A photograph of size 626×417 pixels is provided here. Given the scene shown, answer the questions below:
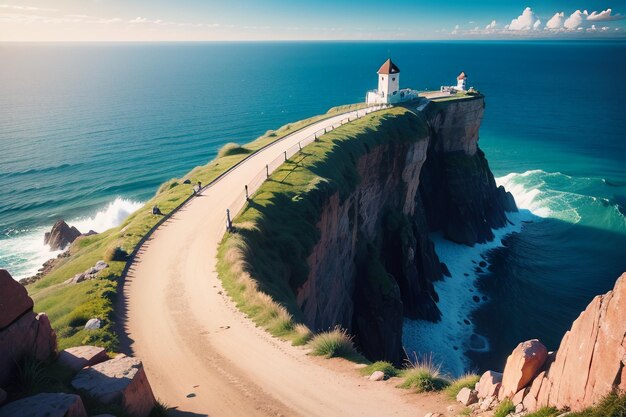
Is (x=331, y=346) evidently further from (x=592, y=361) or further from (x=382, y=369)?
(x=592, y=361)

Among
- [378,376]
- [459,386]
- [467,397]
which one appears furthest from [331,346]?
[467,397]

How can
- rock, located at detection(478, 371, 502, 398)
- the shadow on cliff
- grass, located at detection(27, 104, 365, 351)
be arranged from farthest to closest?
the shadow on cliff < grass, located at detection(27, 104, 365, 351) < rock, located at detection(478, 371, 502, 398)

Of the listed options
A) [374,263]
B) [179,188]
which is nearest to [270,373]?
[179,188]

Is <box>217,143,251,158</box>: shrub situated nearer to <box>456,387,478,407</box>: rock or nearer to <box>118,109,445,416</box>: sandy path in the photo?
<box>118,109,445,416</box>: sandy path

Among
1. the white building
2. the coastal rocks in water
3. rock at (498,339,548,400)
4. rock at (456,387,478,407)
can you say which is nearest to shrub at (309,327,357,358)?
rock at (456,387,478,407)

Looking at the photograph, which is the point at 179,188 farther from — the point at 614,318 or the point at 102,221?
the point at 614,318

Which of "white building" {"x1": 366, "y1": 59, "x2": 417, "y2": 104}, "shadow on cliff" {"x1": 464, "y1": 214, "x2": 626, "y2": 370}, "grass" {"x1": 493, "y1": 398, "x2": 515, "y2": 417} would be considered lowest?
"shadow on cliff" {"x1": 464, "y1": 214, "x2": 626, "y2": 370}
